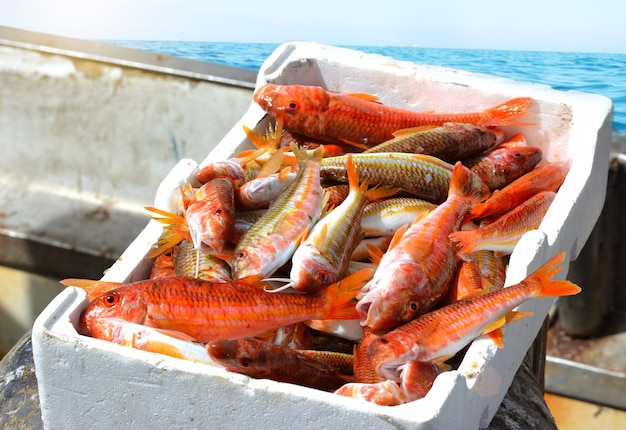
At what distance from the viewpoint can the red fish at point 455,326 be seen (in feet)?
6.71

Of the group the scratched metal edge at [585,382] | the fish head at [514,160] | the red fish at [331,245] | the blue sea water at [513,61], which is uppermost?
the fish head at [514,160]

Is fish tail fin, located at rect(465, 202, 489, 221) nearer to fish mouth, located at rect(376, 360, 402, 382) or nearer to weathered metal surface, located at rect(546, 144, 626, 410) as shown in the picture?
fish mouth, located at rect(376, 360, 402, 382)

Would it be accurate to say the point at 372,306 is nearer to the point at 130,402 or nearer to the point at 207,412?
the point at 207,412

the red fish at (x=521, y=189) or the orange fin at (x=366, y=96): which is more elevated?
the orange fin at (x=366, y=96)

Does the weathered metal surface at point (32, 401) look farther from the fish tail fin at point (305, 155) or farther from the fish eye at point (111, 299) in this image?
the fish tail fin at point (305, 155)

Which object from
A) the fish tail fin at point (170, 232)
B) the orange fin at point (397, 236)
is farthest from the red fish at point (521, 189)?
the fish tail fin at point (170, 232)

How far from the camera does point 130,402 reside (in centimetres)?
208

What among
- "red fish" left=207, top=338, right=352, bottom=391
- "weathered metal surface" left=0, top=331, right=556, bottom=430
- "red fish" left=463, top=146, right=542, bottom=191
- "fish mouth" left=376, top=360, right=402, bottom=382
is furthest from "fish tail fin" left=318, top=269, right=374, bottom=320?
"red fish" left=463, top=146, right=542, bottom=191

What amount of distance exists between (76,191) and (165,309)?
3718 mm

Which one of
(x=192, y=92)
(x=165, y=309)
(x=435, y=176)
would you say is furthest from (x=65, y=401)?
(x=192, y=92)

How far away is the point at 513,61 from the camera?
6.07 m

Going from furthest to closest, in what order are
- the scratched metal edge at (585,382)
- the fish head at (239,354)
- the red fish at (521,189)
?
the scratched metal edge at (585,382) < the red fish at (521,189) < the fish head at (239,354)

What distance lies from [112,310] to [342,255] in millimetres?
604

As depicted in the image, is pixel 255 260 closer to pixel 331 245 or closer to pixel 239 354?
pixel 331 245
